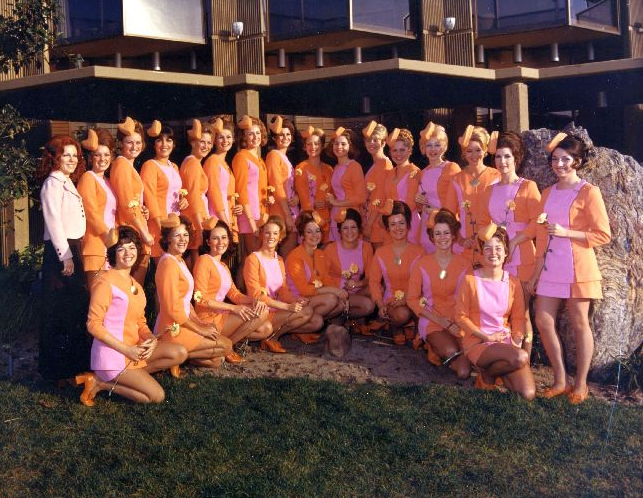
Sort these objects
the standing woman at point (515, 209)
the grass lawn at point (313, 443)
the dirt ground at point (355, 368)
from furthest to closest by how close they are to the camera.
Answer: the dirt ground at point (355, 368)
the standing woman at point (515, 209)
the grass lawn at point (313, 443)

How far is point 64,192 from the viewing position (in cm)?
685

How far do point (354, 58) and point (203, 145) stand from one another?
545cm

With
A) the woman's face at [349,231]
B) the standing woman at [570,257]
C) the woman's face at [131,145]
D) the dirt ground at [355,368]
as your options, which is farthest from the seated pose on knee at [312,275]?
the standing woman at [570,257]

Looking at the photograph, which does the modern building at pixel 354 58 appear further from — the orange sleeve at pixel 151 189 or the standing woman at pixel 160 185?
the orange sleeve at pixel 151 189

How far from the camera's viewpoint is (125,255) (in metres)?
6.37

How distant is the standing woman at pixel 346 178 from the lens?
27.7ft

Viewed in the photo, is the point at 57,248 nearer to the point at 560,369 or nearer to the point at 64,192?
the point at 64,192

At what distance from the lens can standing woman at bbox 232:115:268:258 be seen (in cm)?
825

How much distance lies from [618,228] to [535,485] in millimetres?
3068

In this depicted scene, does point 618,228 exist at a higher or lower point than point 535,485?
higher

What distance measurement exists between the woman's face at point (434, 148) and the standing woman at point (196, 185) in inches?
79.1

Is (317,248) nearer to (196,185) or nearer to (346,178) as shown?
(346,178)

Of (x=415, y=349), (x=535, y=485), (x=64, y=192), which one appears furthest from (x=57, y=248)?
(x=535, y=485)


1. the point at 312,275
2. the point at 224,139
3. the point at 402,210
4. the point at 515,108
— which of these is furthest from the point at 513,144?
the point at 515,108
